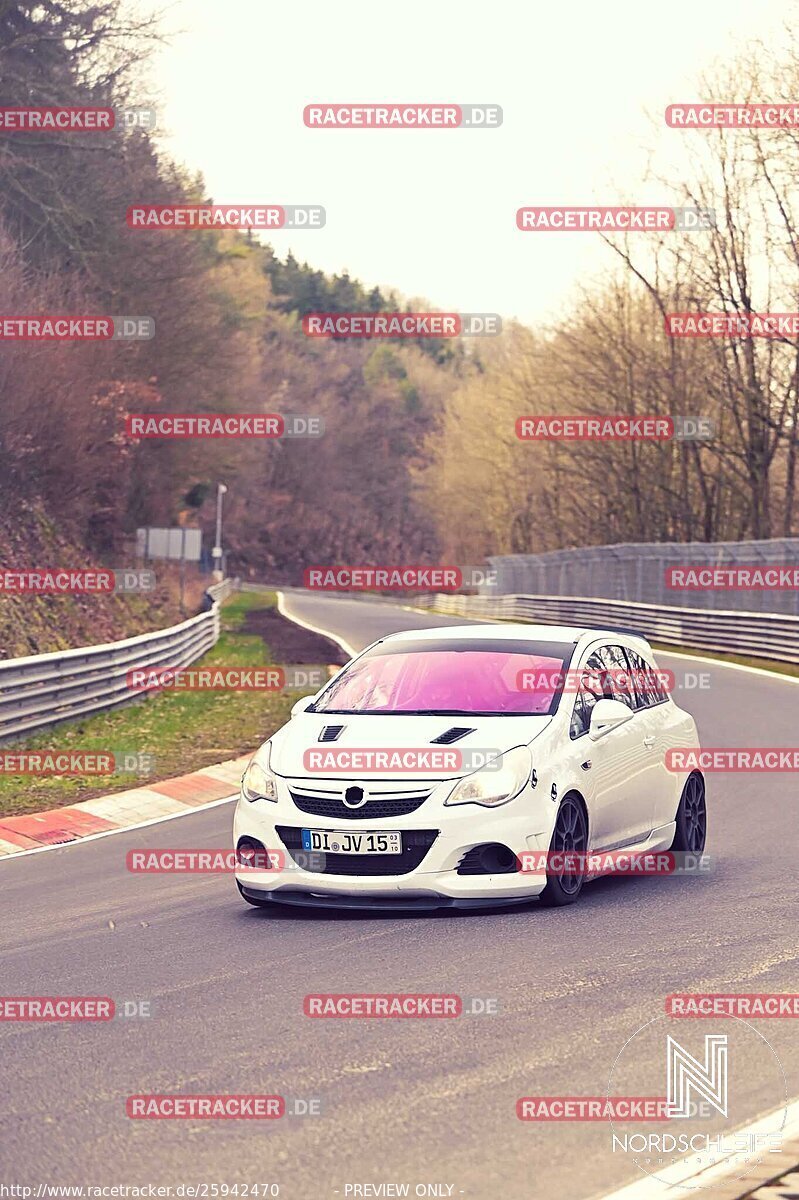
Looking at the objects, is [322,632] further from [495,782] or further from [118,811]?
[495,782]

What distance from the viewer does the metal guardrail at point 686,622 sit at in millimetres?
32875

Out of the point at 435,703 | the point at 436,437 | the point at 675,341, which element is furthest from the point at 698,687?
the point at 436,437

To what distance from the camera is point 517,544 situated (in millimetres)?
96188

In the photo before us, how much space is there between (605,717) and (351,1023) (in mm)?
3492

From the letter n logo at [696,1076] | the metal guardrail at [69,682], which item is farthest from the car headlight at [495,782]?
the metal guardrail at [69,682]

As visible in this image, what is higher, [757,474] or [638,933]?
[757,474]

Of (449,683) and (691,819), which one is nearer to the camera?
(449,683)

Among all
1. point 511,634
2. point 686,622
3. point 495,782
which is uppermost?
point 511,634

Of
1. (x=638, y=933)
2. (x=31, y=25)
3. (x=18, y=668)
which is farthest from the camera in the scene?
(x=31, y=25)

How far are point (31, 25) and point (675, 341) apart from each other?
28052 mm

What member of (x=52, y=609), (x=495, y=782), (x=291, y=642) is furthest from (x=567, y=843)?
(x=291, y=642)

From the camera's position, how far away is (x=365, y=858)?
8516 mm

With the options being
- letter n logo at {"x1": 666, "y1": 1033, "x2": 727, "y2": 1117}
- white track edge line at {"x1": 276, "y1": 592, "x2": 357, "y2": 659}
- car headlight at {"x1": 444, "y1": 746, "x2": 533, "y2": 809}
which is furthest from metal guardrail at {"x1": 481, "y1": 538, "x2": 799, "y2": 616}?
letter n logo at {"x1": 666, "y1": 1033, "x2": 727, "y2": 1117}

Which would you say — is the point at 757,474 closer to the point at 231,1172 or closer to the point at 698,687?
the point at 698,687
